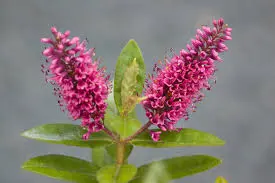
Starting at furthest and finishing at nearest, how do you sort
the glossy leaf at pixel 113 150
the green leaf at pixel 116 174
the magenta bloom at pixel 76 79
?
the glossy leaf at pixel 113 150 < the green leaf at pixel 116 174 < the magenta bloom at pixel 76 79

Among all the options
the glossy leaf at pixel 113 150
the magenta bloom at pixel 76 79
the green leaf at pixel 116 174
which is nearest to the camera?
the magenta bloom at pixel 76 79

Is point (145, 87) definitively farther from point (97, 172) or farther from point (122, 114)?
point (97, 172)

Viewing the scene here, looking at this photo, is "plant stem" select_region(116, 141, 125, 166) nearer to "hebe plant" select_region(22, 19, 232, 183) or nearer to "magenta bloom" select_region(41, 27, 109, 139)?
"hebe plant" select_region(22, 19, 232, 183)

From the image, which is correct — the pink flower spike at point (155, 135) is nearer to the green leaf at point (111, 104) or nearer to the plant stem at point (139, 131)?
Answer: the plant stem at point (139, 131)

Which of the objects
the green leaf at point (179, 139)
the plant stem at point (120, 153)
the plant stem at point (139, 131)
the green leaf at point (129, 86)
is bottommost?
the plant stem at point (120, 153)

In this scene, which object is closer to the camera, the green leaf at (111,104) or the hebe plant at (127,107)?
the hebe plant at (127,107)

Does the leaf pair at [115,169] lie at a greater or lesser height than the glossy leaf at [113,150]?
lesser

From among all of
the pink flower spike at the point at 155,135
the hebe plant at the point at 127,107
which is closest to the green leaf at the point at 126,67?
the hebe plant at the point at 127,107
